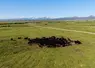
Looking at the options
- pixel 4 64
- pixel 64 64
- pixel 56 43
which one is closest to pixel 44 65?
pixel 64 64

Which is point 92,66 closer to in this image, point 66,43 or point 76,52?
point 76,52

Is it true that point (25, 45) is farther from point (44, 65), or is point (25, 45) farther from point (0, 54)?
point (44, 65)

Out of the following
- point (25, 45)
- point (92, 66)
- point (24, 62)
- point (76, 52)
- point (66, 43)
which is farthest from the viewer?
point (66, 43)

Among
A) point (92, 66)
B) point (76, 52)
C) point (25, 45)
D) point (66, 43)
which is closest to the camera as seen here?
point (92, 66)

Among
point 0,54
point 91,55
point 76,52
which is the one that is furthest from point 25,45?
point 91,55

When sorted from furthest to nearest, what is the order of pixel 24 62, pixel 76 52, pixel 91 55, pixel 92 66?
1. pixel 76 52
2. pixel 91 55
3. pixel 24 62
4. pixel 92 66

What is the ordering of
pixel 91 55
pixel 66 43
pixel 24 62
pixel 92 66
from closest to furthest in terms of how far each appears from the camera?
pixel 92 66, pixel 24 62, pixel 91 55, pixel 66 43

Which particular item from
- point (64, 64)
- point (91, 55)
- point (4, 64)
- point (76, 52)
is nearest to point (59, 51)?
point (76, 52)

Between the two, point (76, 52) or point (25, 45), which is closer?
point (76, 52)

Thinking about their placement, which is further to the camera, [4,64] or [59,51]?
[59,51]
